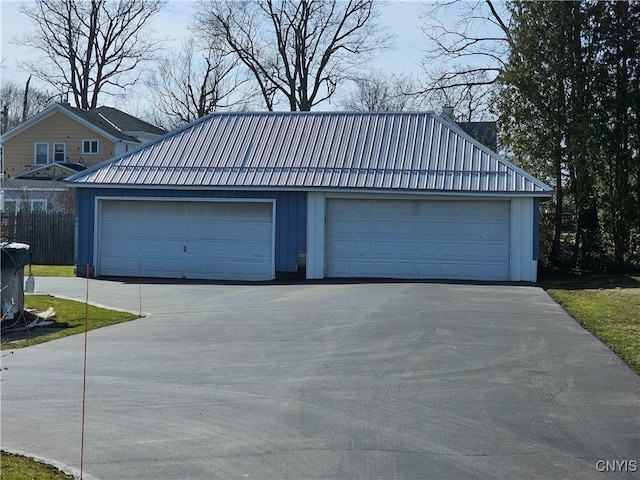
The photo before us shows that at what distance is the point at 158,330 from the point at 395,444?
762 cm

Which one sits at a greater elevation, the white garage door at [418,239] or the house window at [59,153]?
the house window at [59,153]

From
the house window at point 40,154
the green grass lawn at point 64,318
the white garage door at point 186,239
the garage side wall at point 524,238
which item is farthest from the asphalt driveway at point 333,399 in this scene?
the house window at point 40,154

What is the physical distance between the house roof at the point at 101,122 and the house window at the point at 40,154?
1.11m

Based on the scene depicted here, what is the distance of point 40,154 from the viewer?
43781 millimetres

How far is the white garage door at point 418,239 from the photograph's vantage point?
78.6 feet

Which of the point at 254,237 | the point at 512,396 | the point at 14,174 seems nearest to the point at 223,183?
the point at 254,237

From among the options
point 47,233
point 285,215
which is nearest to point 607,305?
point 285,215

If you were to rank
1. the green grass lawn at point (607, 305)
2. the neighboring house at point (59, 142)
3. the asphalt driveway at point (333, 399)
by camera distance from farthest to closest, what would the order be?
the neighboring house at point (59, 142)
the green grass lawn at point (607, 305)
the asphalt driveway at point (333, 399)

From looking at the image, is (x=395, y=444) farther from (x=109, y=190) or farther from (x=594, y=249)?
(x=594, y=249)

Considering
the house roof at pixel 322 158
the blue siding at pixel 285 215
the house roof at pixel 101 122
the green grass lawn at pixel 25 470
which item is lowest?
the green grass lawn at pixel 25 470

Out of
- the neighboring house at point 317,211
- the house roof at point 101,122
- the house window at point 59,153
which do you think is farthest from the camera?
the house window at point 59,153

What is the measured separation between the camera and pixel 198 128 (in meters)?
28.1

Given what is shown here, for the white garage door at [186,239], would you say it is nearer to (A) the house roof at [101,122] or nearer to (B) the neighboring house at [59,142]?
(A) the house roof at [101,122]

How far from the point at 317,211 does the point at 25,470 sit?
59.2 feet
